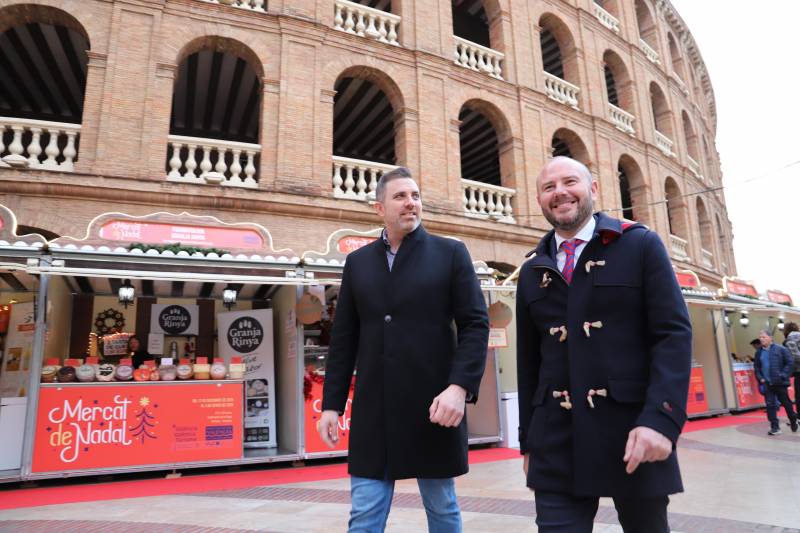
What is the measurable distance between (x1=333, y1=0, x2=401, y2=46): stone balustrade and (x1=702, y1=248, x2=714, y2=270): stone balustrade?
16072 mm

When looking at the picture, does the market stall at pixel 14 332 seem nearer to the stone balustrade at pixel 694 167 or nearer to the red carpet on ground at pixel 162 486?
the red carpet on ground at pixel 162 486

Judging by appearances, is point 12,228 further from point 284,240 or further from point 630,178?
point 630,178

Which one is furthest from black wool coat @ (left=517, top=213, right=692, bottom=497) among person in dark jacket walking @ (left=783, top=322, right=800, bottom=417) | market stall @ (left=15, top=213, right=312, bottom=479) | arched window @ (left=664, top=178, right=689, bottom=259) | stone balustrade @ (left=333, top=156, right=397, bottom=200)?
arched window @ (left=664, top=178, right=689, bottom=259)

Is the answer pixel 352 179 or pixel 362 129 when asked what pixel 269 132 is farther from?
pixel 362 129

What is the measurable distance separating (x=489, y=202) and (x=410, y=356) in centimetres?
1206

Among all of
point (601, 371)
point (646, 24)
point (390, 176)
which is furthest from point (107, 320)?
point (646, 24)

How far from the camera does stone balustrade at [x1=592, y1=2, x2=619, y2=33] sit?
19016 mm

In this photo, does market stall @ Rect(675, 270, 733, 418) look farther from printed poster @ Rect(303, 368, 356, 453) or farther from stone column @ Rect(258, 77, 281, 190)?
stone column @ Rect(258, 77, 281, 190)

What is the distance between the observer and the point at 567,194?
7.43 feet

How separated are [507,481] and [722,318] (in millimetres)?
11134

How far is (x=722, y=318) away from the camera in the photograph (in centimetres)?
1452

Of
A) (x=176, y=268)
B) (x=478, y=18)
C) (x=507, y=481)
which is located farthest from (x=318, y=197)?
(x=478, y=18)

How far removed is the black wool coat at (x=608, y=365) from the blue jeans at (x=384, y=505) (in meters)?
0.46

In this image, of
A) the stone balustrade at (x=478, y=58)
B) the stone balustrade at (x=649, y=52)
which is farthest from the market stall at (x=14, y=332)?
the stone balustrade at (x=649, y=52)
